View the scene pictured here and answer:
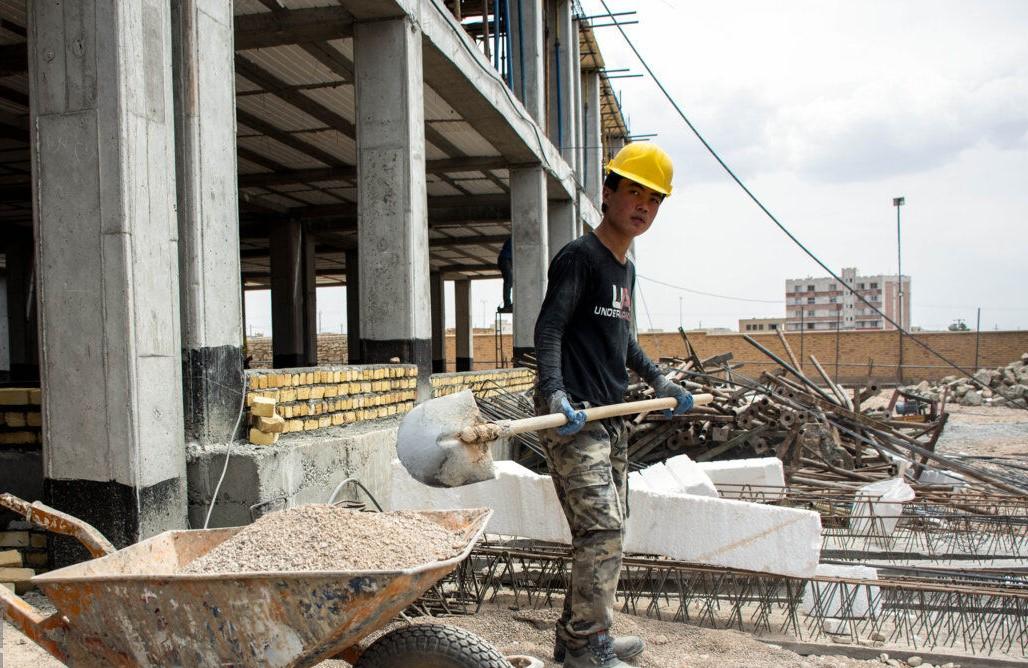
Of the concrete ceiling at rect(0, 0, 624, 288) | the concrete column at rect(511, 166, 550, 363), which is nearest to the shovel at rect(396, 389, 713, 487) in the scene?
the concrete ceiling at rect(0, 0, 624, 288)

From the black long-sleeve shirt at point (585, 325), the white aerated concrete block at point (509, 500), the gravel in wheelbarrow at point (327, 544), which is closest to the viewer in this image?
the gravel in wheelbarrow at point (327, 544)

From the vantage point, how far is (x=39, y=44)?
12.4 ft

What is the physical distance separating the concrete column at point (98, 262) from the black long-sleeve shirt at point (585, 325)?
1952 millimetres

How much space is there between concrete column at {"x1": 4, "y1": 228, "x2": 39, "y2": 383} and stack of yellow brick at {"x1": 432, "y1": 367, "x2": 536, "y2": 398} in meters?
10.1

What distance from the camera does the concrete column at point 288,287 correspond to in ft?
54.0

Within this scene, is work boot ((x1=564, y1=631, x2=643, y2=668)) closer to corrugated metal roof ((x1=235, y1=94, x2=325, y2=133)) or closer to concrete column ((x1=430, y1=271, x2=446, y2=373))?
corrugated metal roof ((x1=235, y1=94, x2=325, y2=133))

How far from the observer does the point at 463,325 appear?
28.7m

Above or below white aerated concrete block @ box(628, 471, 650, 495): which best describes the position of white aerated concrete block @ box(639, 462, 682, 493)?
below

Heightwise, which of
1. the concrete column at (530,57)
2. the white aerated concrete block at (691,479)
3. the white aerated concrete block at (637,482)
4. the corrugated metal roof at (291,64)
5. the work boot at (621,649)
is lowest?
the work boot at (621,649)

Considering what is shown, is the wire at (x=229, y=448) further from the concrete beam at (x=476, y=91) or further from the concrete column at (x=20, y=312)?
the concrete column at (x=20, y=312)

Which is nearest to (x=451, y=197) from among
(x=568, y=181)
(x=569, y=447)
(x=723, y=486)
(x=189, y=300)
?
(x=568, y=181)

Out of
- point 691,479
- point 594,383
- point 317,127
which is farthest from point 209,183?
point 317,127

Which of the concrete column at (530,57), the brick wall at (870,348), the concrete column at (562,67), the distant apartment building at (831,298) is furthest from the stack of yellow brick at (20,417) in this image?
the distant apartment building at (831,298)

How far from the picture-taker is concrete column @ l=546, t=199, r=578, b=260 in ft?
48.1
